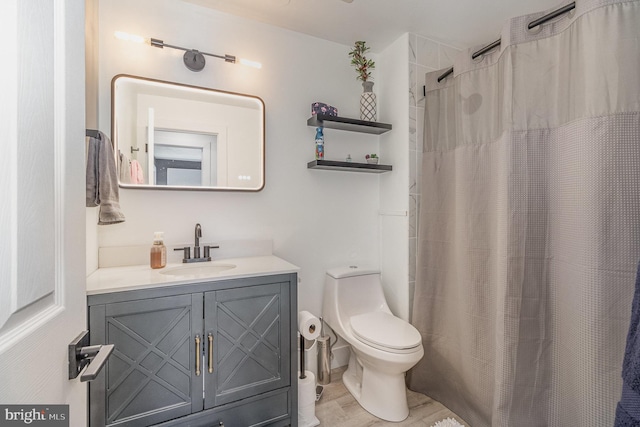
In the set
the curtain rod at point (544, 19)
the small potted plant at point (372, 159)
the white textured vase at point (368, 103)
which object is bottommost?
the small potted plant at point (372, 159)

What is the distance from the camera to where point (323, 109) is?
1.92 meters

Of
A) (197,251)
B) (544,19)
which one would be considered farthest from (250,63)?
(544,19)

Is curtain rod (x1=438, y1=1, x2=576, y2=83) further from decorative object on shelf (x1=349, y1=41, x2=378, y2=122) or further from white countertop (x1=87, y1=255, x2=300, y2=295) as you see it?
white countertop (x1=87, y1=255, x2=300, y2=295)

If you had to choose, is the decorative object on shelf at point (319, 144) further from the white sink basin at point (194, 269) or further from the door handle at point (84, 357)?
the door handle at point (84, 357)

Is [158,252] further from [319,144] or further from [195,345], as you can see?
[319,144]

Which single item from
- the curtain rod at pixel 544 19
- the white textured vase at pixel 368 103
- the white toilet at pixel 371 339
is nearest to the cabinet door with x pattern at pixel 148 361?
the white toilet at pixel 371 339

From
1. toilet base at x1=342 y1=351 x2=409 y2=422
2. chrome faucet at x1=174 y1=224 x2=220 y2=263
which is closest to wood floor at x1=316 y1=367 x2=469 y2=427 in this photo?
toilet base at x1=342 y1=351 x2=409 y2=422

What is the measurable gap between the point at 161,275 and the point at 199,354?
0.41 m

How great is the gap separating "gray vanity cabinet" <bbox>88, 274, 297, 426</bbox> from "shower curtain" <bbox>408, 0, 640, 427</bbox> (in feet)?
3.24

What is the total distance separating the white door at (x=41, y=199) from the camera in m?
0.37

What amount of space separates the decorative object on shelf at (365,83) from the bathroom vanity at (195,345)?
127 cm

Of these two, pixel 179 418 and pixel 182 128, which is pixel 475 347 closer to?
pixel 179 418

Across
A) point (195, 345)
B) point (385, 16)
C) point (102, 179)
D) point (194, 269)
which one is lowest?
point (195, 345)

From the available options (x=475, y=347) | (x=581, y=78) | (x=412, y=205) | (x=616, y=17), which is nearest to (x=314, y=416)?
(x=475, y=347)
